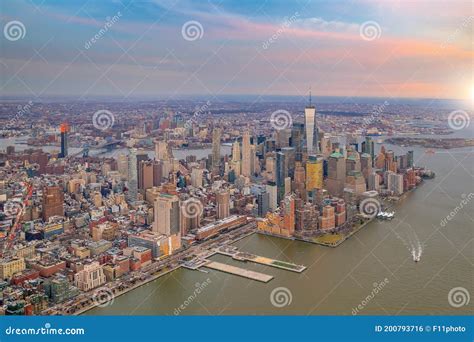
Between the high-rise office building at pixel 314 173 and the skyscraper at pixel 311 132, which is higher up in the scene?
the skyscraper at pixel 311 132

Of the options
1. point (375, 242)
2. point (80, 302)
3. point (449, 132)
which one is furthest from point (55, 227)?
point (449, 132)

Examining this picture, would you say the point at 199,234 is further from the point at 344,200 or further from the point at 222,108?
the point at 344,200

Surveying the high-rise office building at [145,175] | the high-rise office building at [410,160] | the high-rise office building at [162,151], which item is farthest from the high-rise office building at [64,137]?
the high-rise office building at [410,160]

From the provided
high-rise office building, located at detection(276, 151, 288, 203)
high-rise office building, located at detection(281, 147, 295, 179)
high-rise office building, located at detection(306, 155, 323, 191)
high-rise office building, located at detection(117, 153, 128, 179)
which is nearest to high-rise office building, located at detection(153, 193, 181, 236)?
high-rise office building, located at detection(276, 151, 288, 203)

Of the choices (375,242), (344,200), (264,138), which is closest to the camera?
(375,242)

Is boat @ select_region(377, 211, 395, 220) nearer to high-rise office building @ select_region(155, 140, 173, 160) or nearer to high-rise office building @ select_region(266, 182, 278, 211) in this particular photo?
high-rise office building @ select_region(266, 182, 278, 211)

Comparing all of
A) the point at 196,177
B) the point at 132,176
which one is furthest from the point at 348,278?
the point at 132,176

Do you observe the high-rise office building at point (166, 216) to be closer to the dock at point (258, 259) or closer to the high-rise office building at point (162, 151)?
the dock at point (258, 259)

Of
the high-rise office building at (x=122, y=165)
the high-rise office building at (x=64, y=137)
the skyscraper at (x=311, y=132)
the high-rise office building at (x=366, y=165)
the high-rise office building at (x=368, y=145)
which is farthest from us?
the high-rise office building at (x=368, y=145)
